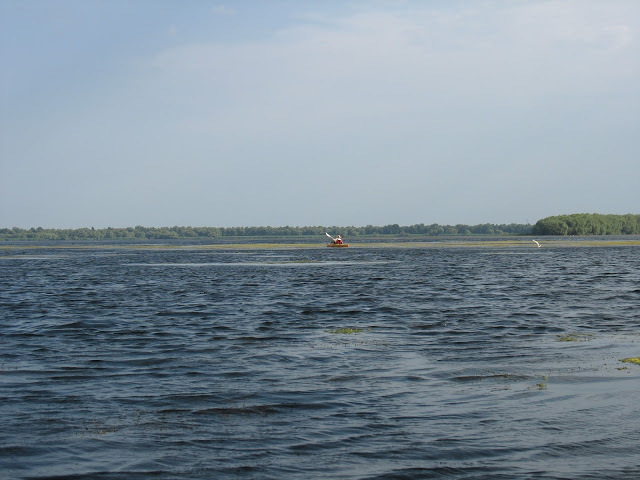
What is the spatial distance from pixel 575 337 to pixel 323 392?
10820 mm

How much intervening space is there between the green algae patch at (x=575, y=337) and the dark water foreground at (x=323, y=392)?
9 centimetres

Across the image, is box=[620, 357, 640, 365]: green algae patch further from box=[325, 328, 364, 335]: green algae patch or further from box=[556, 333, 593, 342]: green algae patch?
box=[325, 328, 364, 335]: green algae patch

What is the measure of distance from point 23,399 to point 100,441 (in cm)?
412

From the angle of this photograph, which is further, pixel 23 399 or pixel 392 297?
pixel 392 297

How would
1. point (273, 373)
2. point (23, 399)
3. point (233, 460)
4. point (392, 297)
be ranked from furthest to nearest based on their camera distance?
point (392, 297), point (273, 373), point (23, 399), point (233, 460)

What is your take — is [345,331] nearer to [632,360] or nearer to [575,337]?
[575,337]

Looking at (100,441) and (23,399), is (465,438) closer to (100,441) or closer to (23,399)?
(100,441)

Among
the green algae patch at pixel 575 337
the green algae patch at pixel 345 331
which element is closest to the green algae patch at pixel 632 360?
the green algae patch at pixel 575 337

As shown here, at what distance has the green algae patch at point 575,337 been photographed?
23.9 metres

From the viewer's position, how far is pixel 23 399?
16641 millimetres

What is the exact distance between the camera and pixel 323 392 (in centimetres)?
1709

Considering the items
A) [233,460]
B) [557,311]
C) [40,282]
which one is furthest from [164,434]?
[40,282]

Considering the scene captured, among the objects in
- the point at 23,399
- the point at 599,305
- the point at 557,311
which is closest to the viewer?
the point at 23,399

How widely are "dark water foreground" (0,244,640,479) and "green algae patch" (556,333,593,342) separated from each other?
92 millimetres
